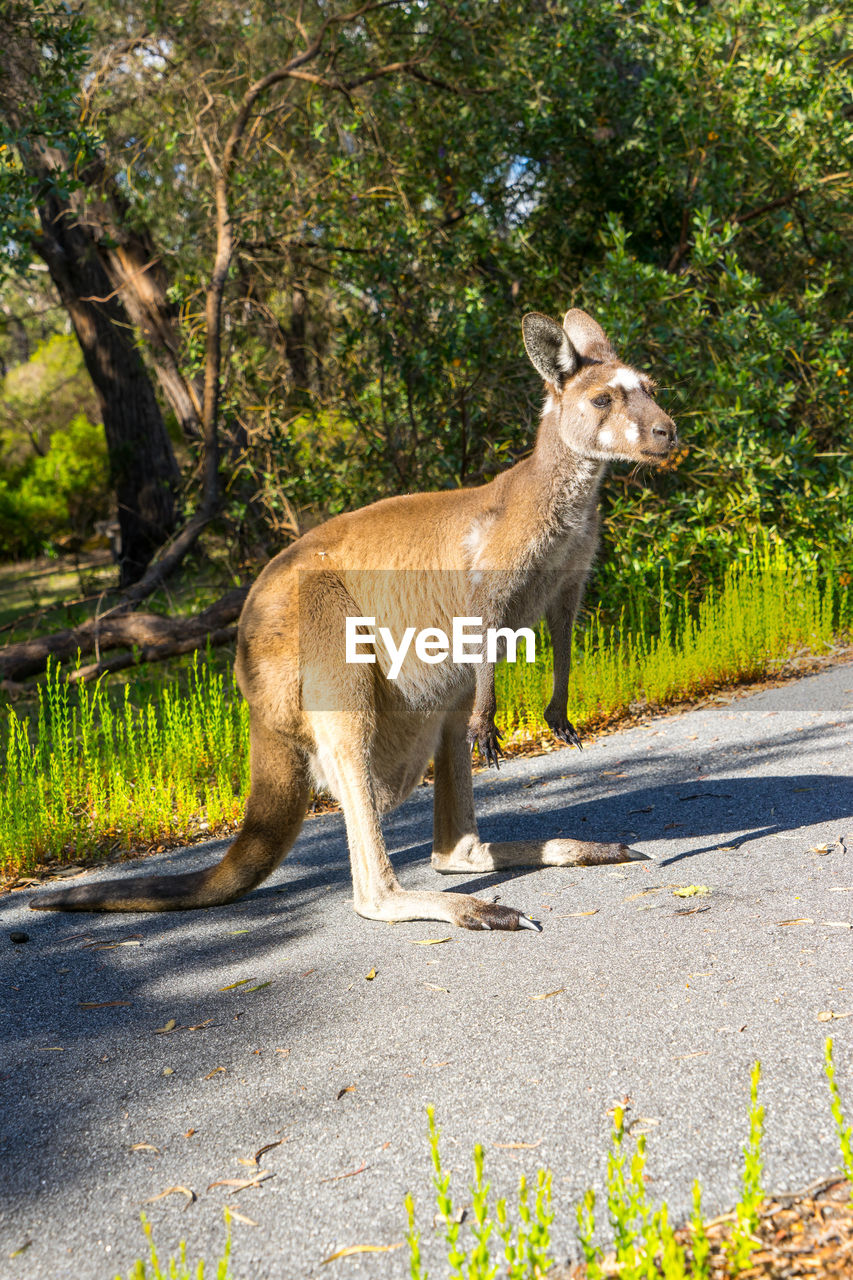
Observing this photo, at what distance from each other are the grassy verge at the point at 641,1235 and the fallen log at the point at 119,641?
4948mm

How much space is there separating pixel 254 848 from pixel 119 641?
3.36 meters

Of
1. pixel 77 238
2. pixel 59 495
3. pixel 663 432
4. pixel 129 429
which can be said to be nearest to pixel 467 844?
pixel 663 432

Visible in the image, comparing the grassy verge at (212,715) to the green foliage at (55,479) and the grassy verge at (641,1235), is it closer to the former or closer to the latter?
the grassy verge at (641,1235)

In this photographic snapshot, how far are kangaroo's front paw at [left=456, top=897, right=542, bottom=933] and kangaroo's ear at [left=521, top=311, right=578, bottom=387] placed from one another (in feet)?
5.22

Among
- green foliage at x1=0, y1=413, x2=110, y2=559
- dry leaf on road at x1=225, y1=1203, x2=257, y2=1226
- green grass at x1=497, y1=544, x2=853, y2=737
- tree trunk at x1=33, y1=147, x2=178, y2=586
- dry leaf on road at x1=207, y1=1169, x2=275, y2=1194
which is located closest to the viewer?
dry leaf on road at x1=225, y1=1203, x2=257, y2=1226

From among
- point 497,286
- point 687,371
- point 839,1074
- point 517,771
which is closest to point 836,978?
point 839,1074

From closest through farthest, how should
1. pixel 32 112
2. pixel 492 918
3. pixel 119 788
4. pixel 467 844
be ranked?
pixel 492 918 → pixel 467 844 → pixel 119 788 → pixel 32 112

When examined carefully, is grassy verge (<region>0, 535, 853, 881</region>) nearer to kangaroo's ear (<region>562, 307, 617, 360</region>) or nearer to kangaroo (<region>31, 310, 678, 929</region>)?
kangaroo (<region>31, 310, 678, 929</region>)

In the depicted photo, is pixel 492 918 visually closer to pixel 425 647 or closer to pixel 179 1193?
pixel 425 647

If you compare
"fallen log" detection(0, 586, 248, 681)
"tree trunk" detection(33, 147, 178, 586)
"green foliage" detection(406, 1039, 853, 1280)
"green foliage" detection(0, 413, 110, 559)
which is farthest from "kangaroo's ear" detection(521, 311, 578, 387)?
"green foliage" detection(0, 413, 110, 559)

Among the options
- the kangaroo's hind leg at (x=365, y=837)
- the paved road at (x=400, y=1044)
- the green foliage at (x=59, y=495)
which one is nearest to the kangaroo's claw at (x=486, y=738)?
the kangaroo's hind leg at (x=365, y=837)

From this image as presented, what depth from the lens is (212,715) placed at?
5.53 metres

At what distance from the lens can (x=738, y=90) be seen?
286 inches

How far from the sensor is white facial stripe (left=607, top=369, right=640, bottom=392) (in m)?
3.16
